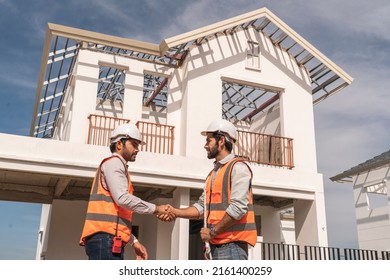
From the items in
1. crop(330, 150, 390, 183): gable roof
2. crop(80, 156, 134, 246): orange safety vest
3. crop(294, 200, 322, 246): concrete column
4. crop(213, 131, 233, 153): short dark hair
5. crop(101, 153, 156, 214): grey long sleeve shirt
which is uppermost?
crop(330, 150, 390, 183): gable roof

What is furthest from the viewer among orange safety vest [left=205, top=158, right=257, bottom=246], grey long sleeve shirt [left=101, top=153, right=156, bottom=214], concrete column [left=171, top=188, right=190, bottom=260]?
concrete column [left=171, top=188, right=190, bottom=260]

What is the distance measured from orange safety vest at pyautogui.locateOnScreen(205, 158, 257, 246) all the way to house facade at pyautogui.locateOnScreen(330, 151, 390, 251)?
1906 centimetres

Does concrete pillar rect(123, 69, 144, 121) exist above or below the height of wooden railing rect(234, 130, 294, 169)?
above

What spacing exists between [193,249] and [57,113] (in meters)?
9.07

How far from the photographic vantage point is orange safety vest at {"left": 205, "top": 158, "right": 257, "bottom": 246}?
377cm

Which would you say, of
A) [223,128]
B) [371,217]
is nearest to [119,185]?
[223,128]

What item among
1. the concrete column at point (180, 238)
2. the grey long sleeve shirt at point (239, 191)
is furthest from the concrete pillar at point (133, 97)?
the grey long sleeve shirt at point (239, 191)

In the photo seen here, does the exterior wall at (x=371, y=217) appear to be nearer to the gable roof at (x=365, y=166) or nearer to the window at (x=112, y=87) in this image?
the gable roof at (x=365, y=166)

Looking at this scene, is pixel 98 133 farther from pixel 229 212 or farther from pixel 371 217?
pixel 371 217

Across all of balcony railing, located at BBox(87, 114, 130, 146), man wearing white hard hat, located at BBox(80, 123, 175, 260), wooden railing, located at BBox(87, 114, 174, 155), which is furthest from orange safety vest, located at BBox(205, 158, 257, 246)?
balcony railing, located at BBox(87, 114, 130, 146)

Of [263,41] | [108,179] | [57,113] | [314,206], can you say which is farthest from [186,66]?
[108,179]

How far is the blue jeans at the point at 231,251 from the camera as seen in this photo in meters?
3.72

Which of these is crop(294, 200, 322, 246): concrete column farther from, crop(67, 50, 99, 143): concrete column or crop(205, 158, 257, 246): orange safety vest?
crop(205, 158, 257, 246): orange safety vest
